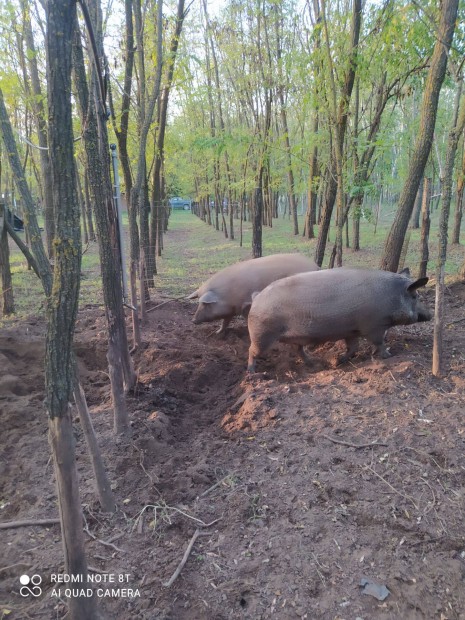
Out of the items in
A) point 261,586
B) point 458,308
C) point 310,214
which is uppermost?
point 310,214

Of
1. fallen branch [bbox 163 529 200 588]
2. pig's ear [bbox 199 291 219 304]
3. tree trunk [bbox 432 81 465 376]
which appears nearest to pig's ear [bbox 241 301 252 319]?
pig's ear [bbox 199 291 219 304]

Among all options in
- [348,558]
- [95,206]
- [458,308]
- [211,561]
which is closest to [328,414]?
[348,558]

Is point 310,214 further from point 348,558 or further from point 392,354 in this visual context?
point 348,558

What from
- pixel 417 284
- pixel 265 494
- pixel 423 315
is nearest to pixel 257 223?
pixel 423 315

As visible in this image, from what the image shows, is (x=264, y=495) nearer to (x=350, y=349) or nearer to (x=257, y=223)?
(x=350, y=349)

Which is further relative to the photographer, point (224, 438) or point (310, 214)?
point (310, 214)

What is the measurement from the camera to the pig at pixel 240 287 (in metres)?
7.73

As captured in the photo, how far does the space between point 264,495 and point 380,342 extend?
3091 mm

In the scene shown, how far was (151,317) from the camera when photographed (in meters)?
8.22

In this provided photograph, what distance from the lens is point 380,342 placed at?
225 inches

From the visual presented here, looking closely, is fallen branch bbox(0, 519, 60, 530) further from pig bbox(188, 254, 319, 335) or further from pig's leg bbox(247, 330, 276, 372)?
pig bbox(188, 254, 319, 335)

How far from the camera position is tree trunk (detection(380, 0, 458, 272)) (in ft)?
17.4

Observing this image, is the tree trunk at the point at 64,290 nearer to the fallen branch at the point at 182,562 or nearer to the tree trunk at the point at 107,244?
the fallen branch at the point at 182,562

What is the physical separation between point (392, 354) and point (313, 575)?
3743mm
